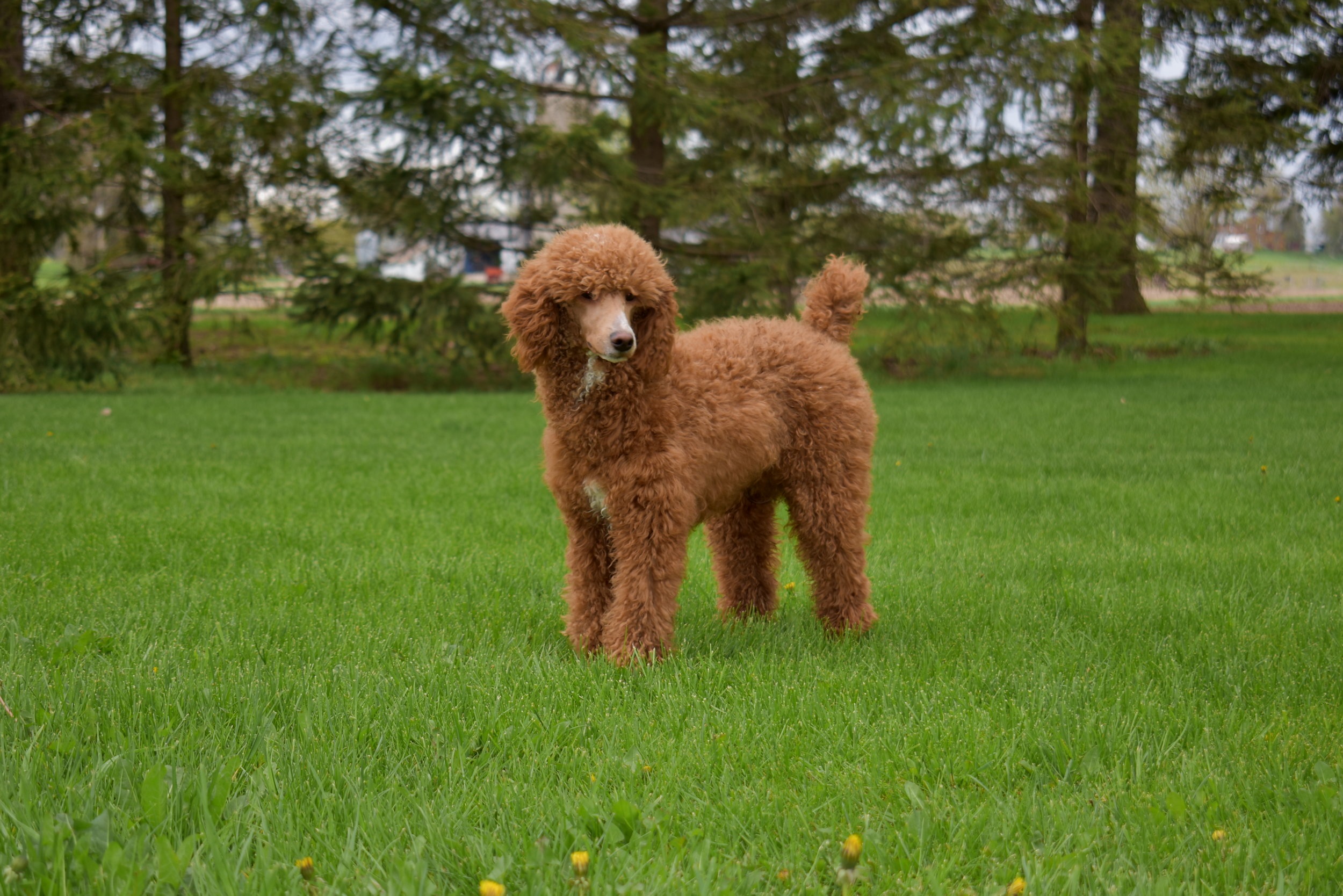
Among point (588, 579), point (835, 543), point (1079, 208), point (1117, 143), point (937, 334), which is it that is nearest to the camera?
point (588, 579)

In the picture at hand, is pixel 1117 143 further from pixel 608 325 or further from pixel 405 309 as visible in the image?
pixel 608 325

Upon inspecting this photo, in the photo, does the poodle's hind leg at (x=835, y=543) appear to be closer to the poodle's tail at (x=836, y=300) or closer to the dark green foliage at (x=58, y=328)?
the poodle's tail at (x=836, y=300)

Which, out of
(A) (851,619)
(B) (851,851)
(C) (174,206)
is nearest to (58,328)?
(C) (174,206)

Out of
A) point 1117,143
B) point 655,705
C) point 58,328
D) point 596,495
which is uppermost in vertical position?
point 1117,143

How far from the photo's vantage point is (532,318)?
3697mm

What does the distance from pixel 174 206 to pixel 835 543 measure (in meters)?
16.2

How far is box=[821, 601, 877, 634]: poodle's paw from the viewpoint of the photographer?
14.7 ft

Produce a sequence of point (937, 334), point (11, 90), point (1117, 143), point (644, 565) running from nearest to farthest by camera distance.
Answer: point (644, 565)
point (11, 90)
point (937, 334)
point (1117, 143)

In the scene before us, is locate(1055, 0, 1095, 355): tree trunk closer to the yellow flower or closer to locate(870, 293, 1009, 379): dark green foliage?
locate(870, 293, 1009, 379): dark green foliage

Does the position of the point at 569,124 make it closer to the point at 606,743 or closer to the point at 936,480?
the point at 936,480

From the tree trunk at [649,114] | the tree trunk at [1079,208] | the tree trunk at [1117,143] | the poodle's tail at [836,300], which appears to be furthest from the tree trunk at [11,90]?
the tree trunk at [1117,143]

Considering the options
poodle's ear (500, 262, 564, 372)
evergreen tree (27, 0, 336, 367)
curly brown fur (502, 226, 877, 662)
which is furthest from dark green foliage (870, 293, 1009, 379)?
poodle's ear (500, 262, 564, 372)

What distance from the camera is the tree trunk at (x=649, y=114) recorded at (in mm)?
15227

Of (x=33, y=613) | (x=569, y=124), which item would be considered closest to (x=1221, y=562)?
(x=33, y=613)
